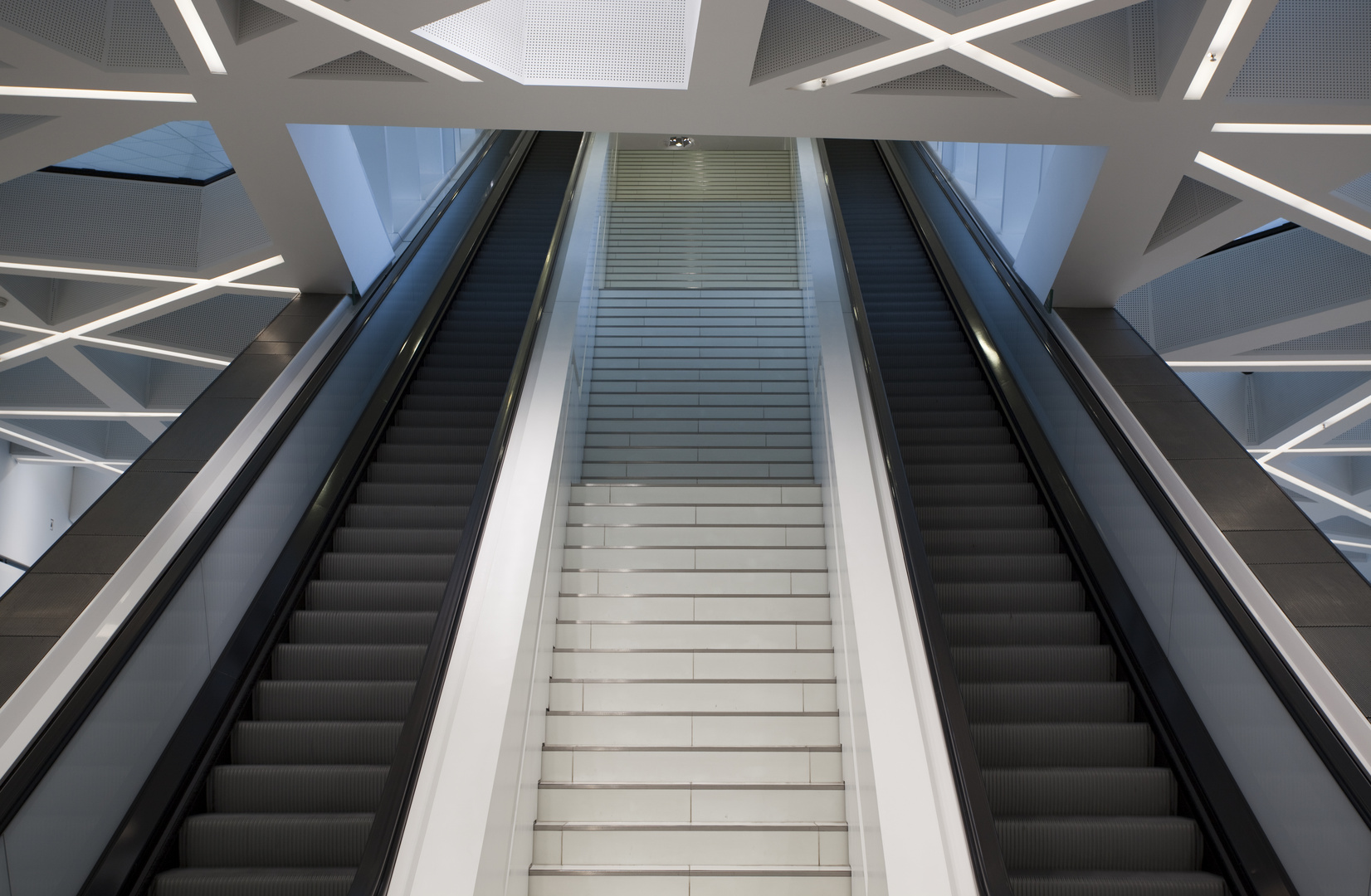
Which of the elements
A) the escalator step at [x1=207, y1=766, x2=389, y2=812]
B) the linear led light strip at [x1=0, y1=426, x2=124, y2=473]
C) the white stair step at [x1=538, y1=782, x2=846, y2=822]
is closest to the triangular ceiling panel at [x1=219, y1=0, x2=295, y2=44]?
the escalator step at [x1=207, y1=766, x2=389, y2=812]

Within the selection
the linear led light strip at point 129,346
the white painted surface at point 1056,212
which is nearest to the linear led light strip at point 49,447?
the linear led light strip at point 129,346

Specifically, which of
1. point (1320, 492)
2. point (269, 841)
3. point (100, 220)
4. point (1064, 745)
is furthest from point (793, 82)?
point (1320, 492)

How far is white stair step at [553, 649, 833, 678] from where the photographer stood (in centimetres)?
521

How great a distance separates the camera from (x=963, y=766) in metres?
3.16

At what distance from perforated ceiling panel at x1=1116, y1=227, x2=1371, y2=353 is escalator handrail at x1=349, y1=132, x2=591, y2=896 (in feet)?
20.4

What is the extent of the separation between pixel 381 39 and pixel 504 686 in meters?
3.34

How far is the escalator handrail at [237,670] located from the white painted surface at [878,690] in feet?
9.25

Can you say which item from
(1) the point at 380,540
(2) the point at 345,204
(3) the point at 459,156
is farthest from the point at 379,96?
(3) the point at 459,156

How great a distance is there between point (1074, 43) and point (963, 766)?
13.1 ft

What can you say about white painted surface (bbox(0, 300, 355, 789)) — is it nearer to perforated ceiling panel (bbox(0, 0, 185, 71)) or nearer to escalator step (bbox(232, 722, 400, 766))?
escalator step (bbox(232, 722, 400, 766))

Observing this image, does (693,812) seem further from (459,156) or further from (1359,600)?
(459,156)

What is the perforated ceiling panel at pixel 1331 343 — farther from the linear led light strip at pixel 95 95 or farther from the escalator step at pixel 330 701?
the linear led light strip at pixel 95 95

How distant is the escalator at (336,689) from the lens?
352 cm

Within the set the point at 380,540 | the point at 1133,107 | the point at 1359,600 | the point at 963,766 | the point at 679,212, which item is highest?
the point at 679,212
